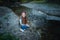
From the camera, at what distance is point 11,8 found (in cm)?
132

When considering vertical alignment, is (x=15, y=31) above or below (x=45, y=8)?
below

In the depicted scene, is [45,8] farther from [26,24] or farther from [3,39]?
[3,39]

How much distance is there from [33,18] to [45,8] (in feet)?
0.46

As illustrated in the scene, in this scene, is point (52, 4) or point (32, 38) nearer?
point (32, 38)

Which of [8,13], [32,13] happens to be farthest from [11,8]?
[32,13]

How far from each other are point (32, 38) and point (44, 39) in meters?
0.10

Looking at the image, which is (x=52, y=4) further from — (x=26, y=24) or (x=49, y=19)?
(x=26, y=24)

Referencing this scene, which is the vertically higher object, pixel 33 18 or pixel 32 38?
pixel 33 18

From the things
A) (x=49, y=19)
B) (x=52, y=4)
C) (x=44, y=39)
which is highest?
(x=52, y=4)

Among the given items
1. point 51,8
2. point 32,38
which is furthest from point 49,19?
point 32,38

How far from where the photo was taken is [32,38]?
4.05 feet

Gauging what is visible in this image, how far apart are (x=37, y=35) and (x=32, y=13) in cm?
20

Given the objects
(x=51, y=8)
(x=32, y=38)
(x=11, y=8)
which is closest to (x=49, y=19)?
(x=51, y=8)

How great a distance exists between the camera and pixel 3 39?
120cm
